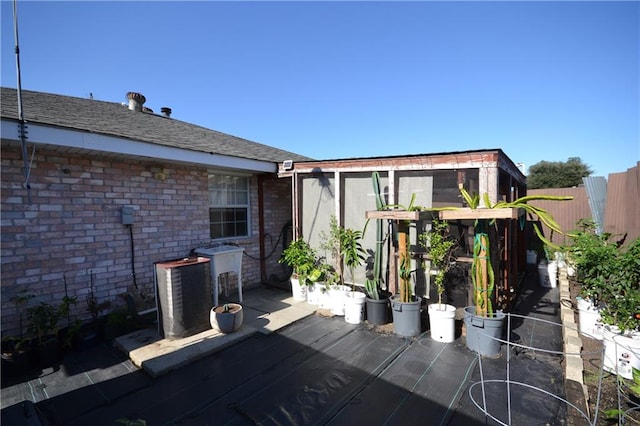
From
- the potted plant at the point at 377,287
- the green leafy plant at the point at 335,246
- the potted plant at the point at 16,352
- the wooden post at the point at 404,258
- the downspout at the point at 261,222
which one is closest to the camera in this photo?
the potted plant at the point at 16,352

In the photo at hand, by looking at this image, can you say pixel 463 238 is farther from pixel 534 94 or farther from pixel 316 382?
pixel 534 94

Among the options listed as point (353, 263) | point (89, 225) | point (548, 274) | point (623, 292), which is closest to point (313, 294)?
point (353, 263)

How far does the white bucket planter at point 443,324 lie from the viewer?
3.63 meters

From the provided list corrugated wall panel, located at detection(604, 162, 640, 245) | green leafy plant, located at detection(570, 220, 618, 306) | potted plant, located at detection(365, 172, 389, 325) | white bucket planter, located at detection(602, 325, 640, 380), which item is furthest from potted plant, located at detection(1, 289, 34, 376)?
corrugated wall panel, located at detection(604, 162, 640, 245)

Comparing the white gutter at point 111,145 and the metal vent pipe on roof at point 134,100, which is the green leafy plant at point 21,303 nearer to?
the white gutter at point 111,145

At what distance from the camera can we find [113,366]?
3.22m

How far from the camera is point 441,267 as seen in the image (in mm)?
3904

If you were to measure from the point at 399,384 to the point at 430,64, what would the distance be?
6.76m

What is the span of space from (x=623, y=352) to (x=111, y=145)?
6.34 metres

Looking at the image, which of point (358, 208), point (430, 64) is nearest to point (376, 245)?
point (358, 208)

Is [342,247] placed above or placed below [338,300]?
above

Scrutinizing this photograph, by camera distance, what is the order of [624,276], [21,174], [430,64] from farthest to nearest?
1. [430,64]
2. [21,174]
3. [624,276]

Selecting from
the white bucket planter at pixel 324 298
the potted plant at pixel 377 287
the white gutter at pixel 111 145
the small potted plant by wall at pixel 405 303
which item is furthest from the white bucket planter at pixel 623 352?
the white gutter at pixel 111 145

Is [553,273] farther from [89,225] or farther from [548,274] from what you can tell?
[89,225]
